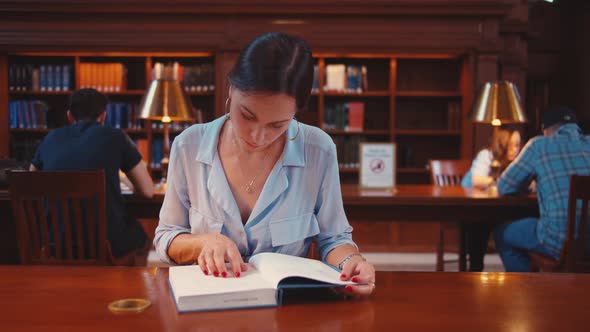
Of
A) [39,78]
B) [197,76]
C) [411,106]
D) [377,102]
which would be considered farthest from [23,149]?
[411,106]

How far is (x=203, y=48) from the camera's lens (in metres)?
5.11

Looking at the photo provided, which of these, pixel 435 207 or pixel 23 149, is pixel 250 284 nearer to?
pixel 435 207

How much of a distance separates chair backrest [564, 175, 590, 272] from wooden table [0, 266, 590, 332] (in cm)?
120

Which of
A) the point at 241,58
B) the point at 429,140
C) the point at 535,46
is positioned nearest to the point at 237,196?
the point at 241,58

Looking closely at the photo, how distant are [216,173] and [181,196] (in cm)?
12

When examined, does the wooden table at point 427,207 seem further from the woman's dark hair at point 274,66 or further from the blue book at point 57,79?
the blue book at point 57,79

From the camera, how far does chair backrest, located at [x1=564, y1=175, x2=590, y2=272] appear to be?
237 cm

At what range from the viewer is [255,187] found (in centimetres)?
147

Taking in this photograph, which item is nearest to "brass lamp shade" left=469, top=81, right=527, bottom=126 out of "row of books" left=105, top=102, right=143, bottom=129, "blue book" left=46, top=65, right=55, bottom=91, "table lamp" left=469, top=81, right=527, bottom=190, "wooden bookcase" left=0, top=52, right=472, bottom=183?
"table lamp" left=469, top=81, right=527, bottom=190

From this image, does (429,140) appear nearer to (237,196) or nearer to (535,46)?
(535,46)

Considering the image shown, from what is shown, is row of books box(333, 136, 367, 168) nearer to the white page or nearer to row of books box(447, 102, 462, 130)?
row of books box(447, 102, 462, 130)

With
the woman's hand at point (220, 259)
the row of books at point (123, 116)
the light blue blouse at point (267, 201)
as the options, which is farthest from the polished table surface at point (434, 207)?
the row of books at point (123, 116)

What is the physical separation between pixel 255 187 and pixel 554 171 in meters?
1.86

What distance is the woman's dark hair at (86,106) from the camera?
2.78 meters
